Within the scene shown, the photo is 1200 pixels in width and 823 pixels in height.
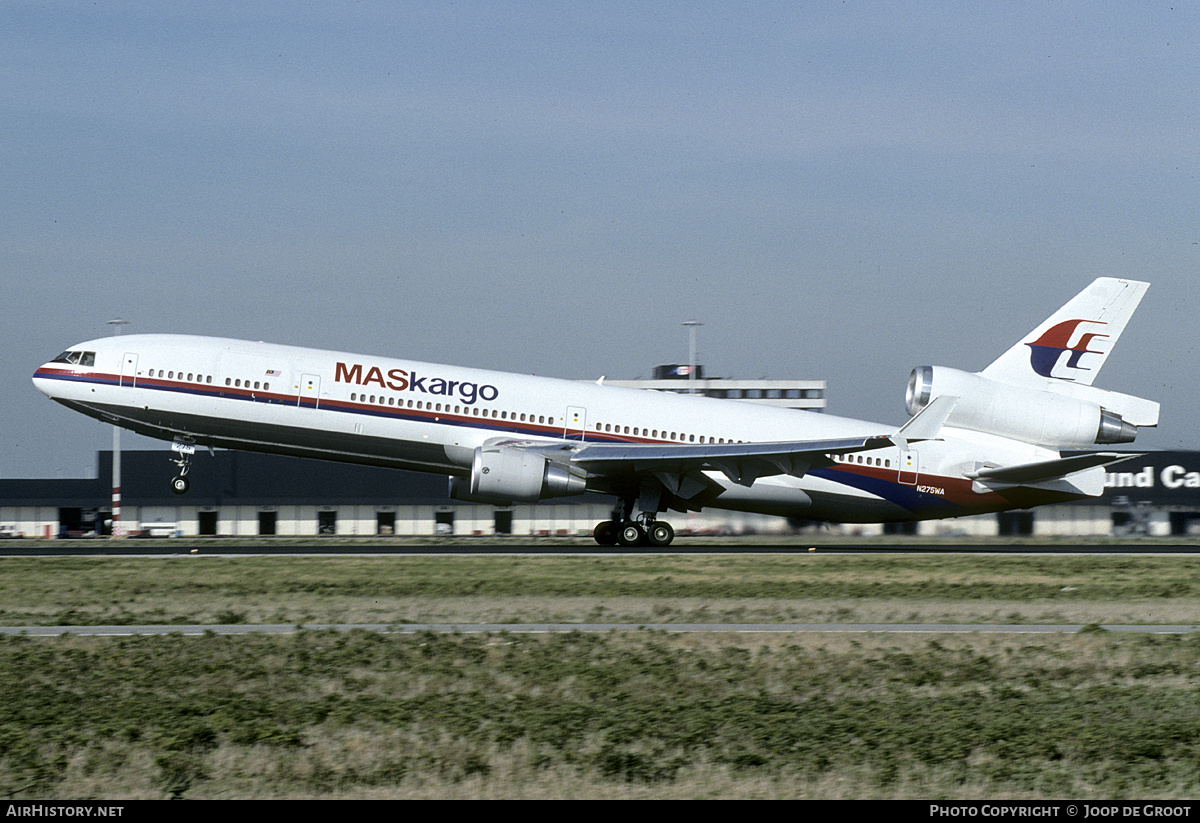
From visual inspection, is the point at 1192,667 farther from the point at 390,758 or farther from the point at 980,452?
the point at 980,452

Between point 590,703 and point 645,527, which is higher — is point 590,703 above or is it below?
below

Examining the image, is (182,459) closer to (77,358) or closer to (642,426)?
(77,358)

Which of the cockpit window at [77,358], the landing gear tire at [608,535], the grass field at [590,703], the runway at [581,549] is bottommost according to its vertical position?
the grass field at [590,703]

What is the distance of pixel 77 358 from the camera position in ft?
112

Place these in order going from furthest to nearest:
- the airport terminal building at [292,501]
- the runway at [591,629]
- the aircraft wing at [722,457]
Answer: the airport terminal building at [292,501]
the aircraft wing at [722,457]
the runway at [591,629]

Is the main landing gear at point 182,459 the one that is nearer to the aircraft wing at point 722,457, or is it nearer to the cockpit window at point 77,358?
the cockpit window at point 77,358

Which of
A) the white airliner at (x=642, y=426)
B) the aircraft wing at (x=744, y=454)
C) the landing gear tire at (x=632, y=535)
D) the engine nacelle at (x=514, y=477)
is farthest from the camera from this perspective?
the landing gear tire at (x=632, y=535)

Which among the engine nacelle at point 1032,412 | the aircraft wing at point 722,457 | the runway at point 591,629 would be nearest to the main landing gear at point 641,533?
the aircraft wing at point 722,457

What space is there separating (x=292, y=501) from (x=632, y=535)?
45861 millimetres

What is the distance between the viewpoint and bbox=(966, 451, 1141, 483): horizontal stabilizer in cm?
3306

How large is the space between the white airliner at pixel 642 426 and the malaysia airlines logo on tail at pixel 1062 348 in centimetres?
4

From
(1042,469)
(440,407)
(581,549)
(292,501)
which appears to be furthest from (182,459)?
(292,501)

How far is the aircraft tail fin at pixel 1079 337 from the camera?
35906 mm
